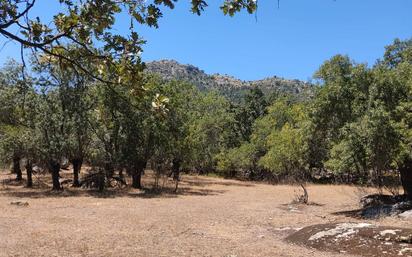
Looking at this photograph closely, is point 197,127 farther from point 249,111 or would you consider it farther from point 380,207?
point 380,207

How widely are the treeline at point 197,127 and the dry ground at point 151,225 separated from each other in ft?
10.5

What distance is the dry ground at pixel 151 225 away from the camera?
12.6 metres

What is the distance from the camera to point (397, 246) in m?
11.7

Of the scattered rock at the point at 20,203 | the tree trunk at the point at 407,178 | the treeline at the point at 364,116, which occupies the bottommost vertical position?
the scattered rock at the point at 20,203

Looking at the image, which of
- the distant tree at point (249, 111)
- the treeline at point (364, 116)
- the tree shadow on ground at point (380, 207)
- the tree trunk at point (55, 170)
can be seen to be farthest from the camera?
the distant tree at point (249, 111)

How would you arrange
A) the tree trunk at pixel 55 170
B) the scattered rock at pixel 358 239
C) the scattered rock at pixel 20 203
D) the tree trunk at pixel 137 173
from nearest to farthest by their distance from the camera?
the scattered rock at pixel 358 239 → the scattered rock at pixel 20 203 → the tree trunk at pixel 55 170 → the tree trunk at pixel 137 173

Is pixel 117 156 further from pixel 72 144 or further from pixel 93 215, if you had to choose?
pixel 93 215

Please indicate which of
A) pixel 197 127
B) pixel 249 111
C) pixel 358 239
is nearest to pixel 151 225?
pixel 358 239

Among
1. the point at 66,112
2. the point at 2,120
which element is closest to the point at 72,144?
the point at 66,112

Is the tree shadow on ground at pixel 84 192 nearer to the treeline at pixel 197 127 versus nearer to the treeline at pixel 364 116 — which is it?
the treeline at pixel 197 127

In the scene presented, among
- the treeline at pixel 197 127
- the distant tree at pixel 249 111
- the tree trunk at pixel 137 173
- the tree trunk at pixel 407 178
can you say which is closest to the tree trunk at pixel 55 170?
the treeline at pixel 197 127

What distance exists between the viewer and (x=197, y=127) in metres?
49.3

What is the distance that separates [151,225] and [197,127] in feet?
106

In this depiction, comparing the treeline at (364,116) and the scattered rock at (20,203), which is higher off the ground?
the treeline at (364,116)
